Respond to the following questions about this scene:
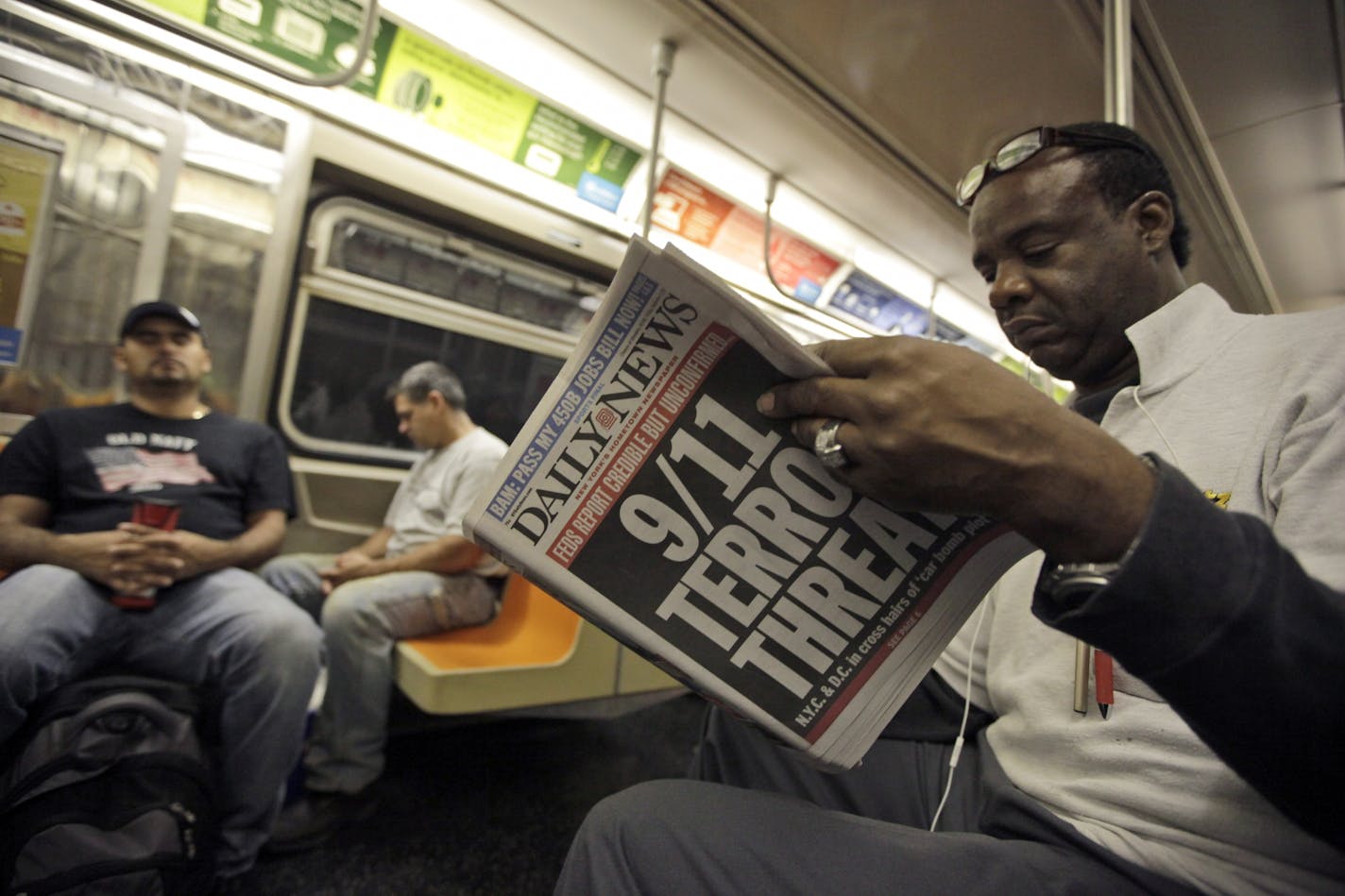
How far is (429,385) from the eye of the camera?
258cm

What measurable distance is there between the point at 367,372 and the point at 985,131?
2530 mm

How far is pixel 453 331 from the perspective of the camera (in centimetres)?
282

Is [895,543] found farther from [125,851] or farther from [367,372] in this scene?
[367,372]

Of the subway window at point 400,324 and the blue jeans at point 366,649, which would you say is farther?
the subway window at point 400,324

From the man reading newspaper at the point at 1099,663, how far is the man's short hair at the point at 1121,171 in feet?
0.93

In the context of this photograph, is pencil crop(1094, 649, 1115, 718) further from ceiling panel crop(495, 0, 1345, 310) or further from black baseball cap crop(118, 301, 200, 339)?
black baseball cap crop(118, 301, 200, 339)

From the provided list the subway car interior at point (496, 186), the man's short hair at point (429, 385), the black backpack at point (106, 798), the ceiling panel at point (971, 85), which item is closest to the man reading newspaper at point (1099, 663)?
the subway car interior at point (496, 186)

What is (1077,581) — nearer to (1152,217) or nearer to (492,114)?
(1152,217)

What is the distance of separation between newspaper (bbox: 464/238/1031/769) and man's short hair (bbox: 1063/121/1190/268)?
0.78 metres

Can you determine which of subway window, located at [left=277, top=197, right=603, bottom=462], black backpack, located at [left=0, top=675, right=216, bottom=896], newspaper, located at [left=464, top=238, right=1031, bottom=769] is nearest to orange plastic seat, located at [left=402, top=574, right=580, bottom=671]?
black backpack, located at [left=0, top=675, right=216, bottom=896]

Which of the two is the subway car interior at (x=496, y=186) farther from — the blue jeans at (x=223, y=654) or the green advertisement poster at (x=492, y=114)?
the blue jeans at (x=223, y=654)

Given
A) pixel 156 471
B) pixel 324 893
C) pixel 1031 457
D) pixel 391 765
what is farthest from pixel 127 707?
pixel 1031 457

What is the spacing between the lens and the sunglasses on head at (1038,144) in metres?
1.03

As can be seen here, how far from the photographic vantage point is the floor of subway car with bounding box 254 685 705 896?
5.39 ft
